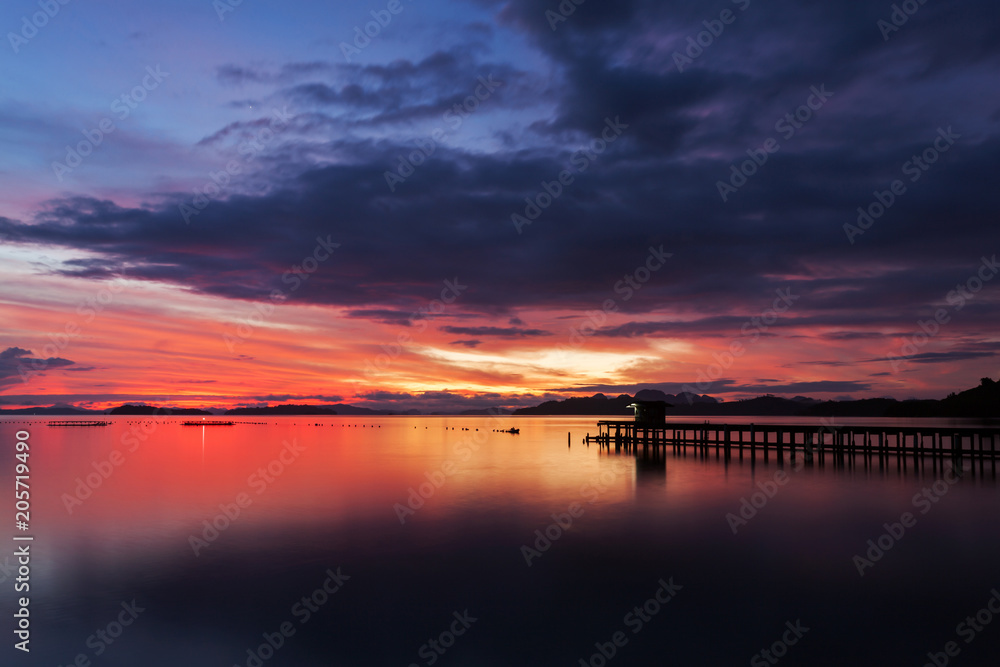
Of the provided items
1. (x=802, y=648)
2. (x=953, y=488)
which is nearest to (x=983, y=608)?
(x=802, y=648)

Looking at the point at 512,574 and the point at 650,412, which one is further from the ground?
the point at 650,412

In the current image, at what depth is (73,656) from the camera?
14.3 meters

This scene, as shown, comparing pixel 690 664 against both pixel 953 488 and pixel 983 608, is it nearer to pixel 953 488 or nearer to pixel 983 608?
pixel 983 608

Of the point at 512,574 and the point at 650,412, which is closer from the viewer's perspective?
the point at 512,574

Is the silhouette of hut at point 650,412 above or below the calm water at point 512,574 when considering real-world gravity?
above

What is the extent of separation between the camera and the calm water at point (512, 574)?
14539 mm

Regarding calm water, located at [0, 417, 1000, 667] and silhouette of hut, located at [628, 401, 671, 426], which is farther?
silhouette of hut, located at [628, 401, 671, 426]

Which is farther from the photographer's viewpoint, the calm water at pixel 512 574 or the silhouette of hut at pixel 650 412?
the silhouette of hut at pixel 650 412

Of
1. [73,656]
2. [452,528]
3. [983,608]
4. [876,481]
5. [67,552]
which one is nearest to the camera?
[73,656]

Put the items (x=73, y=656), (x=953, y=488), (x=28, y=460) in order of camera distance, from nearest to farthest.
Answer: (x=73, y=656) → (x=953, y=488) → (x=28, y=460)

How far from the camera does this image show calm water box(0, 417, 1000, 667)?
14539 mm

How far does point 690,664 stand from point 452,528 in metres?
16.3

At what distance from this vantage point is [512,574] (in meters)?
20.5

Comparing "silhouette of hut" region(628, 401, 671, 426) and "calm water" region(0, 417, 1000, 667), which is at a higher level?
"silhouette of hut" region(628, 401, 671, 426)
